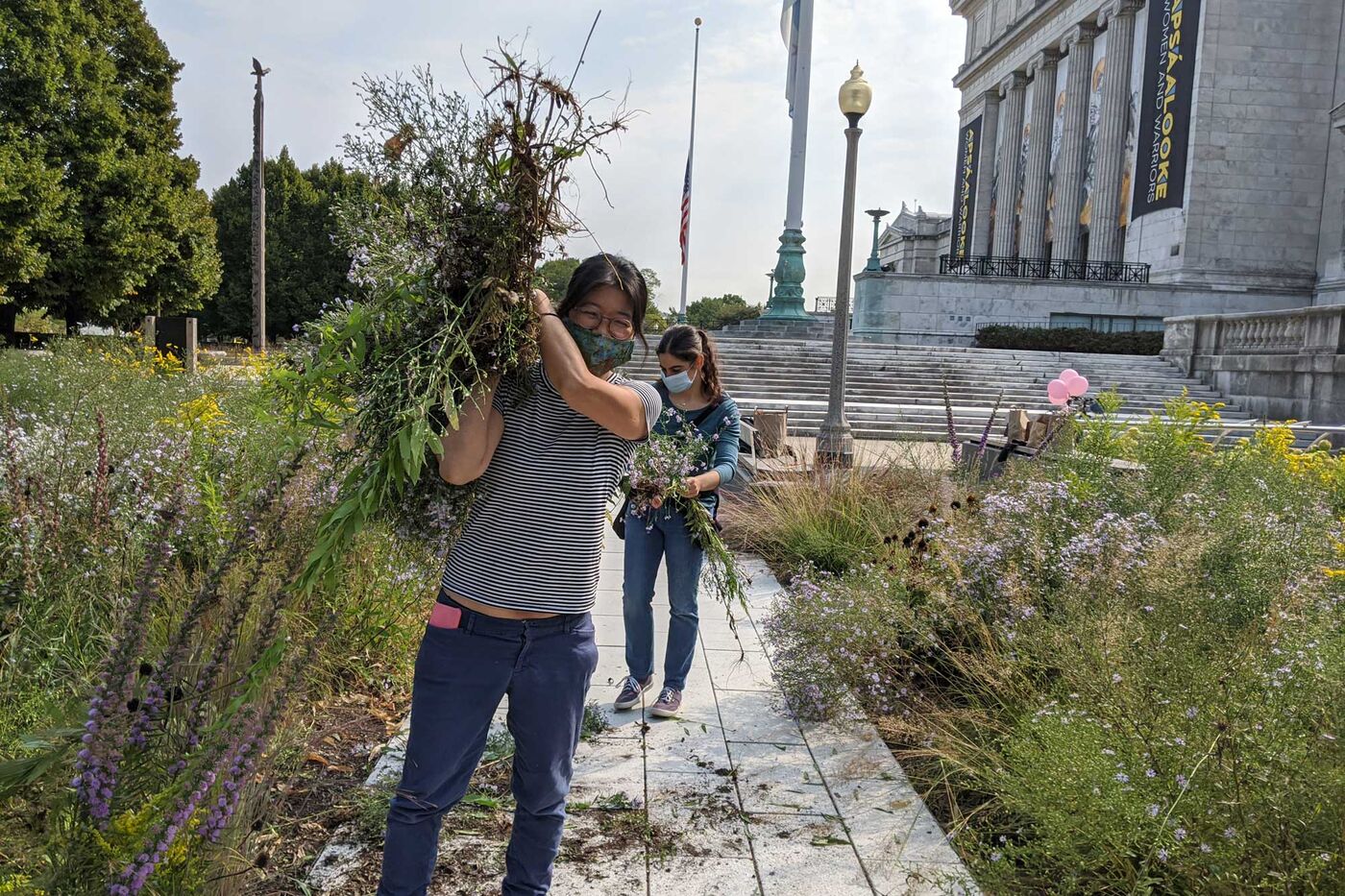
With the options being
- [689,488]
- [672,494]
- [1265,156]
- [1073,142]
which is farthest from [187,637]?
[1073,142]

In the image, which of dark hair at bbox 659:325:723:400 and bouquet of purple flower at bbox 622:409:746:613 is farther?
dark hair at bbox 659:325:723:400

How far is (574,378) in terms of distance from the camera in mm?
2168

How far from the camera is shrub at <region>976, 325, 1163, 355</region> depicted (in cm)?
2848

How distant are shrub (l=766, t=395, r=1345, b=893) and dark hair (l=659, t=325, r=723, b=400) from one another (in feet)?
4.07

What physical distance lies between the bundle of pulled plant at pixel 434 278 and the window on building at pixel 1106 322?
32637mm

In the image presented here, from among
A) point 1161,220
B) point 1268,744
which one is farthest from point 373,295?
point 1161,220

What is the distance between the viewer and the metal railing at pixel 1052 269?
34000 millimetres

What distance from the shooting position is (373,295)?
7.18ft

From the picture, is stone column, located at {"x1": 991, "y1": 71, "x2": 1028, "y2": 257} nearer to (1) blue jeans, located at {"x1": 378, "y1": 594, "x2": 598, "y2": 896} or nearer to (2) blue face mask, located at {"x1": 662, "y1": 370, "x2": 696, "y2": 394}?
(2) blue face mask, located at {"x1": 662, "y1": 370, "x2": 696, "y2": 394}

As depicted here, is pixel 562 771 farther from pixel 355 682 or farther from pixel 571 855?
pixel 355 682

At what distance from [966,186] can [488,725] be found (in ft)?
176

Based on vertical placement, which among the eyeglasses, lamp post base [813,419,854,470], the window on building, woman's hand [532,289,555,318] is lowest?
Result: lamp post base [813,419,854,470]

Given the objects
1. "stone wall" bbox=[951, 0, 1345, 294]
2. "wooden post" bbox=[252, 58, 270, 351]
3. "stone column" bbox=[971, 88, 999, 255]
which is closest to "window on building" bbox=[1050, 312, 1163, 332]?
"stone wall" bbox=[951, 0, 1345, 294]

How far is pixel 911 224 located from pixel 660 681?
59.9 metres
